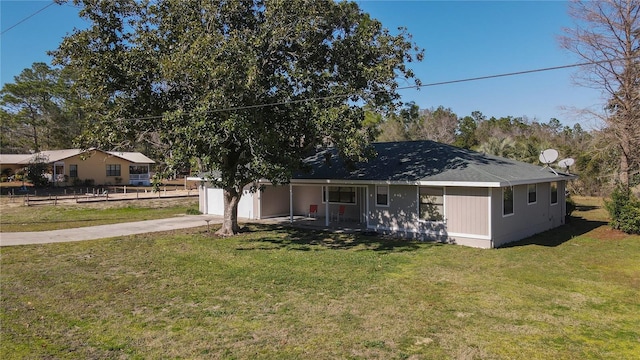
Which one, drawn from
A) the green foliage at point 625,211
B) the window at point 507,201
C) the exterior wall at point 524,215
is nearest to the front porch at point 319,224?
the exterior wall at point 524,215

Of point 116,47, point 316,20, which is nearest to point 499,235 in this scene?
point 316,20

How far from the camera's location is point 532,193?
16.6 m

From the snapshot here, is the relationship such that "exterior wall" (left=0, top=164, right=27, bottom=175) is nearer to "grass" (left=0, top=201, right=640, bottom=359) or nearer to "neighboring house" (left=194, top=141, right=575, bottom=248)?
"grass" (left=0, top=201, right=640, bottom=359)

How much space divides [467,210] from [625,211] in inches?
292

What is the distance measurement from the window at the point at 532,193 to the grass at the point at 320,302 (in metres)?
2.94

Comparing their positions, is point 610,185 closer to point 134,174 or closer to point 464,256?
point 464,256

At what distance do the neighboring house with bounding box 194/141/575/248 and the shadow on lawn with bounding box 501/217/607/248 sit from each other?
0.36 m

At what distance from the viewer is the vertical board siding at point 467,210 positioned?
13.8 metres

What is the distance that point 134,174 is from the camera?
49.4m

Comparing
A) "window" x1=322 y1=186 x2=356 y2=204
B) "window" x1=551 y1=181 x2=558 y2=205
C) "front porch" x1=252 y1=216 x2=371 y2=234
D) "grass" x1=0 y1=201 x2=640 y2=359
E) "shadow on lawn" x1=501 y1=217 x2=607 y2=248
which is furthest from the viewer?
"window" x1=322 y1=186 x2=356 y2=204

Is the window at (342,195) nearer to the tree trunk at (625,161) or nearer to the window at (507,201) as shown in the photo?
the window at (507,201)

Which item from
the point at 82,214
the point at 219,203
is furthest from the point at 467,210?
the point at 82,214

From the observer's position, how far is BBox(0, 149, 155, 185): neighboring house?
41969 mm

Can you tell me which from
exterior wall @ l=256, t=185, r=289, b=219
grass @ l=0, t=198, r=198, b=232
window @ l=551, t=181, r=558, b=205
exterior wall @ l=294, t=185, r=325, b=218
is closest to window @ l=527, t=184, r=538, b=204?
window @ l=551, t=181, r=558, b=205
